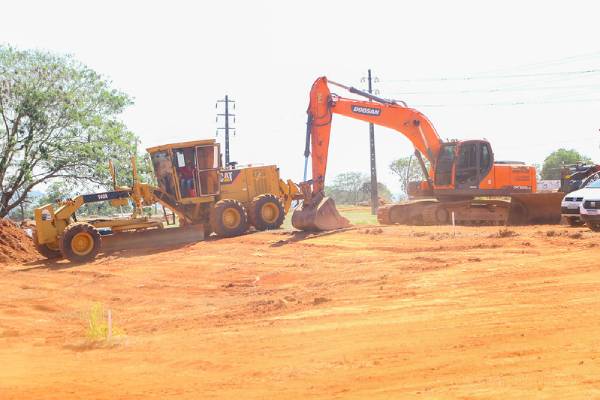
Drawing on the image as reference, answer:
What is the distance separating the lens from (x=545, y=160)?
8412cm

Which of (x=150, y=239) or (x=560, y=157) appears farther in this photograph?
(x=560, y=157)

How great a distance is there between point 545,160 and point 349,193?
135 ft

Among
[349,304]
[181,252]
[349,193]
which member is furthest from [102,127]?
[349,193]

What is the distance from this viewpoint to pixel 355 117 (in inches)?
990

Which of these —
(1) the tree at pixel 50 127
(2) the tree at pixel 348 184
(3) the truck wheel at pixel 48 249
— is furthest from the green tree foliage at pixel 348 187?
(3) the truck wheel at pixel 48 249

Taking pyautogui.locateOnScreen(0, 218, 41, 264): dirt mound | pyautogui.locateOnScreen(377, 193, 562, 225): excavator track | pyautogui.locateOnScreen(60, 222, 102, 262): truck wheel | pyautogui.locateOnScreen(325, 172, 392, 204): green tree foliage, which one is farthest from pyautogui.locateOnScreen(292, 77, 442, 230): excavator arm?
pyautogui.locateOnScreen(325, 172, 392, 204): green tree foliage

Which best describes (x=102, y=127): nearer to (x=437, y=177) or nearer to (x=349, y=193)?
(x=437, y=177)

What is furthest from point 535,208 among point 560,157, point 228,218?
point 560,157

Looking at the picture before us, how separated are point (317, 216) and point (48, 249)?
315 inches

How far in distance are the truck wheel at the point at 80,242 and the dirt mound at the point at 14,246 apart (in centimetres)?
250

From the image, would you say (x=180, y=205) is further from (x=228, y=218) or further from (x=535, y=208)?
(x=535, y=208)

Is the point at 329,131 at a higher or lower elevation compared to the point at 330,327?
higher

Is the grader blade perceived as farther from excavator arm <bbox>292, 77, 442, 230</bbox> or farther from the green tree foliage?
the green tree foliage

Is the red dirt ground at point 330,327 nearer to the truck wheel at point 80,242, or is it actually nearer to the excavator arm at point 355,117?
the truck wheel at point 80,242
